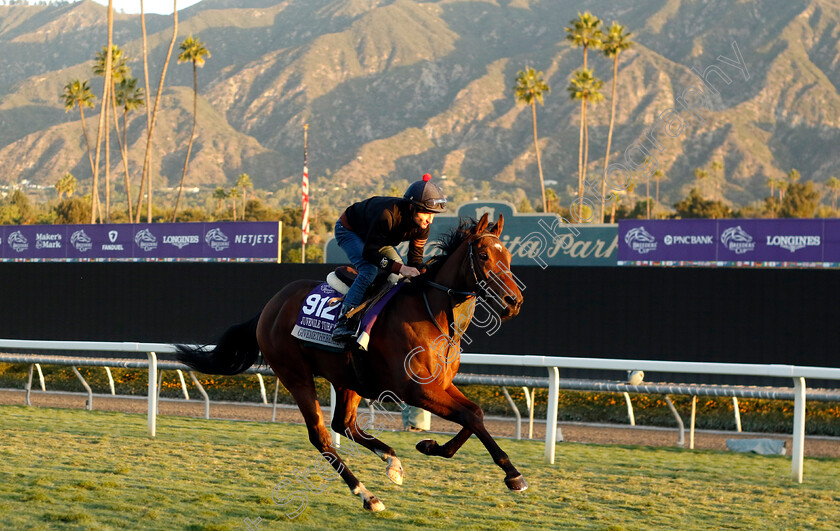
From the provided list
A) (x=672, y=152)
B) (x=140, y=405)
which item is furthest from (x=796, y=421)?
(x=672, y=152)

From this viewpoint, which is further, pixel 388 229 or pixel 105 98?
pixel 105 98

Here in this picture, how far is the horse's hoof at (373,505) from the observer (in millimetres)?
5316

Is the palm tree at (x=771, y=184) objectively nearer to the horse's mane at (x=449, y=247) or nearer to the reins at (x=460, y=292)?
the horse's mane at (x=449, y=247)

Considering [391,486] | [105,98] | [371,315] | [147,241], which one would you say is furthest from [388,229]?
[105,98]

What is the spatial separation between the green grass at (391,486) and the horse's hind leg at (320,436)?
0.11 m

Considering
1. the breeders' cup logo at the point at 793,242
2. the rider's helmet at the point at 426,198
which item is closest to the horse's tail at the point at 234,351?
the rider's helmet at the point at 426,198

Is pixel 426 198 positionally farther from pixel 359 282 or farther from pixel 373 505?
pixel 373 505

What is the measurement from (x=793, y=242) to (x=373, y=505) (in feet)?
46.5

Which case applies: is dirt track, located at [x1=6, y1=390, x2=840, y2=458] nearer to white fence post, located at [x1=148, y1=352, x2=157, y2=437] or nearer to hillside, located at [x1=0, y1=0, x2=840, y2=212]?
white fence post, located at [x1=148, y1=352, x2=157, y2=437]

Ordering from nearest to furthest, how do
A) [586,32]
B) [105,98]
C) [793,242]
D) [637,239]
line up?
[793,242], [637,239], [105,98], [586,32]

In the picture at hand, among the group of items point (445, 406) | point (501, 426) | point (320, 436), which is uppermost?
point (445, 406)

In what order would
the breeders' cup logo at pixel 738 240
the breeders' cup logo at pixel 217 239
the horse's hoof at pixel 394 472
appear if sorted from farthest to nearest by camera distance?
the breeders' cup logo at pixel 217 239 → the breeders' cup logo at pixel 738 240 → the horse's hoof at pixel 394 472

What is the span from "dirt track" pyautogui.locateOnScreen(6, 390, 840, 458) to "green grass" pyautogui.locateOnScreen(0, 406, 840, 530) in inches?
66.0

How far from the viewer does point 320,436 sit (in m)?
5.95
